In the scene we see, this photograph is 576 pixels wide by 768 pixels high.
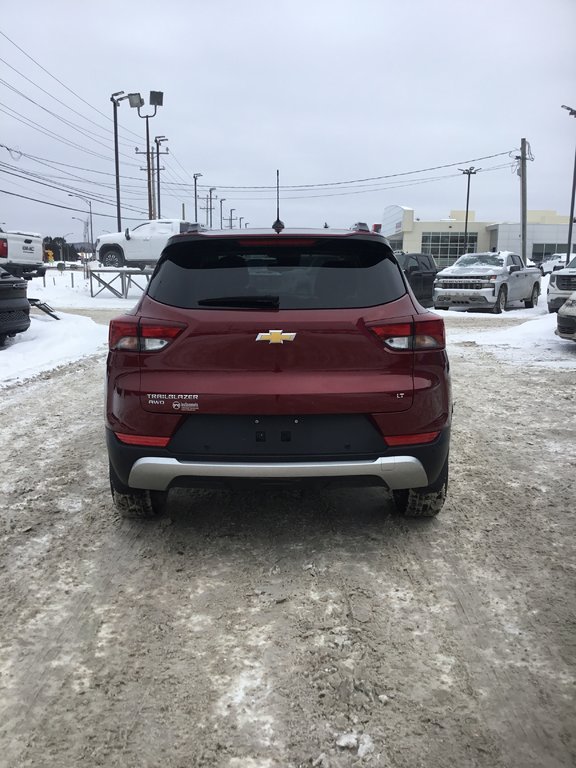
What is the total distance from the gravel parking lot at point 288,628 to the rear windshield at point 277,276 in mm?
1357

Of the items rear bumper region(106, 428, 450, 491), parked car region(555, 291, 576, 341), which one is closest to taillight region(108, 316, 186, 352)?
rear bumper region(106, 428, 450, 491)

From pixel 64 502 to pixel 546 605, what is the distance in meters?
2.97

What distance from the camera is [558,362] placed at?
10414 millimetres

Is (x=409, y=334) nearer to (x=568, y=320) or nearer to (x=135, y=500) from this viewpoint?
(x=135, y=500)

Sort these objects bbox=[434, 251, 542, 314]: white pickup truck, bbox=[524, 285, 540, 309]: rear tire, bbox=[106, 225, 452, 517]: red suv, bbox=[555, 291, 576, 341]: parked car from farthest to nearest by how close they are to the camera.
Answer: bbox=[524, 285, 540, 309]: rear tire → bbox=[434, 251, 542, 314]: white pickup truck → bbox=[555, 291, 576, 341]: parked car → bbox=[106, 225, 452, 517]: red suv

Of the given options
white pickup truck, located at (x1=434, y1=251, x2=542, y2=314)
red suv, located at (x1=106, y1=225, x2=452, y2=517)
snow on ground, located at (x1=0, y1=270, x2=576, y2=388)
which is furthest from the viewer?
white pickup truck, located at (x1=434, y1=251, x2=542, y2=314)

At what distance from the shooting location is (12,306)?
1039 cm

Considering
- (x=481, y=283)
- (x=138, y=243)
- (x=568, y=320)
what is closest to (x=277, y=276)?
(x=568, y=320)

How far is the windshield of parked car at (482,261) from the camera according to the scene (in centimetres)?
1977

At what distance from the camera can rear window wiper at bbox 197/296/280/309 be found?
3.28 metres

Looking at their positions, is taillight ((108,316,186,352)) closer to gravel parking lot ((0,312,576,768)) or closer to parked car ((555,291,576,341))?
gravel parking lot ((0,312,576,768))

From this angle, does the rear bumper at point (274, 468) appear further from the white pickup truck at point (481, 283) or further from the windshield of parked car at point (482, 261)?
the windshield of parked car at point (482, 261)

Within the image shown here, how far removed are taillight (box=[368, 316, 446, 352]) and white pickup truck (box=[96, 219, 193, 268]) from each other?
25491mm

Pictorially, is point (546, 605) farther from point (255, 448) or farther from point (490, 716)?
point (255, 448)
